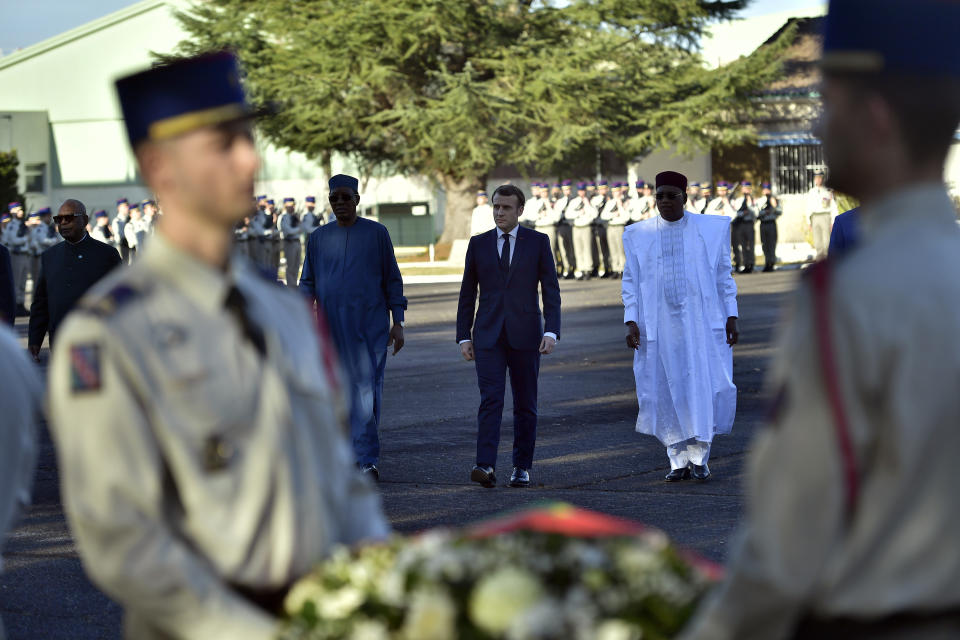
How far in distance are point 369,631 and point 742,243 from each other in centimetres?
3470

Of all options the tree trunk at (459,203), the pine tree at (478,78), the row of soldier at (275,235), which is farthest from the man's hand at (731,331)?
the tree trunk at (459,203)

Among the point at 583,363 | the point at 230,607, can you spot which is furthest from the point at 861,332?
the point at 583,363

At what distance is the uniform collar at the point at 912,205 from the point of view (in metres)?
2.10

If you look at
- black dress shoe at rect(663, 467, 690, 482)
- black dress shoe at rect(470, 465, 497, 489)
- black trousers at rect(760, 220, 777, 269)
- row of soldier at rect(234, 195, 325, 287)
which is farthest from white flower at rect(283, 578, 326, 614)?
black trousers at rect(760, 220, 777, 269)

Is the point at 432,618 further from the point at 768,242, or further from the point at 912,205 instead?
the point at 768,242

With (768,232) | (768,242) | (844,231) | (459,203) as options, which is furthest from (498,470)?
(459,203)

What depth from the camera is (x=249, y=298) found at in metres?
2.58

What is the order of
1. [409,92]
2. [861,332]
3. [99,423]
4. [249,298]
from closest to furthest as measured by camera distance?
[861,332] < [99,423] < [249,298] < [409,92]

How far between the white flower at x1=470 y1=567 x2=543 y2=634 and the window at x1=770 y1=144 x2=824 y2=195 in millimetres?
50917

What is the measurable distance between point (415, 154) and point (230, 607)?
146 feet

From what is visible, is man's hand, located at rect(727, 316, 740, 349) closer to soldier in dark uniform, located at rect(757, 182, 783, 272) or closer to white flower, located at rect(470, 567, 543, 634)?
white flower, located at rect(470, 567, 543, 634)

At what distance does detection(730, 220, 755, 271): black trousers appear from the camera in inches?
1417

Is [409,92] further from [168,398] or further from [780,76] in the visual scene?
[168,398]

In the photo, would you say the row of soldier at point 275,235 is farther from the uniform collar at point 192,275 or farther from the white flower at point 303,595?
the white flower at point 303,595
